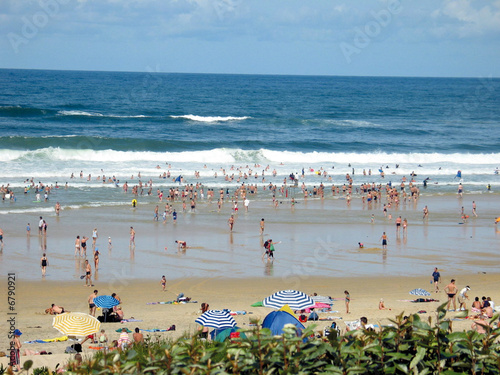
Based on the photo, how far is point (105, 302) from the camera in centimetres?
1642

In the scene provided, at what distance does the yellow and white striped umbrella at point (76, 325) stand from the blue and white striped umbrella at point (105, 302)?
2.44m

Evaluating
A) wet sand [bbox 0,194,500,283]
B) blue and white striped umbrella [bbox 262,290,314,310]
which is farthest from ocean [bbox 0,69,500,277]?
blue and white striped umbrella [bbox 262,290,314,310]

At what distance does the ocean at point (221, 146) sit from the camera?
44.4 metres

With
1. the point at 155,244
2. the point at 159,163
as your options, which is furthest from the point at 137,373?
the point at 159,163

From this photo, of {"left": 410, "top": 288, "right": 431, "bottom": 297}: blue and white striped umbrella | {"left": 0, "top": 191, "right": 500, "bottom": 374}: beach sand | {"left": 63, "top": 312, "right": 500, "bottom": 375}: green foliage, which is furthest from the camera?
{"left": 410, "top": 288, "right": 431, "bottom": 297}: blue and white striped umbrella

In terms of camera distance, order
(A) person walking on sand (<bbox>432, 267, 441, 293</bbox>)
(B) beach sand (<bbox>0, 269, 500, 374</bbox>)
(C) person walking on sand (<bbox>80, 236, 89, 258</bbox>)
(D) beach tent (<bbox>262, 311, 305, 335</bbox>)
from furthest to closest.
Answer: (C) person walking on sand (<bbox>80, 236, 89, 258</bbox>), (A) person walking on sand (<bbox>432, 267, 441, 293</bbox>), (B) beach sand (<bbox>0, 269, 500, 374</bbox>), (D) beach tent (<bbox>262, 311, 305, 335</bbox>)

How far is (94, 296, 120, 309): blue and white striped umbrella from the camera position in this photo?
1631 centimetres

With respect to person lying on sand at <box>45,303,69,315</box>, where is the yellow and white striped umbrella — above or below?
above

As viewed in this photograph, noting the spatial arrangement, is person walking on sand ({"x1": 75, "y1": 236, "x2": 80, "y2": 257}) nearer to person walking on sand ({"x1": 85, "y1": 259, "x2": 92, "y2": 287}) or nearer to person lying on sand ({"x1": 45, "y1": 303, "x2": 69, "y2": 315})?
person walking on sand ({"x1": 85, "y1": 259, "x2": 92, "y2": 287})

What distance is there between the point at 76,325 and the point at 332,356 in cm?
759

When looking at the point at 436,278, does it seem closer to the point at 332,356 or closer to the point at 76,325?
the point at 76,325

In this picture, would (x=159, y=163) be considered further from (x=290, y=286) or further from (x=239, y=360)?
(x=239, y=360)

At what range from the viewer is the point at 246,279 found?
851 inches

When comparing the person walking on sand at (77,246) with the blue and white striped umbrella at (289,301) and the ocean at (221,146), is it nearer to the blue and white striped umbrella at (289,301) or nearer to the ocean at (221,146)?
the ocean at (221,146)
